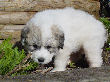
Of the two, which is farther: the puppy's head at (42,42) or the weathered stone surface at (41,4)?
the weathered stone surface at (41,4)

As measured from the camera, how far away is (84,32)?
5613 millimetres

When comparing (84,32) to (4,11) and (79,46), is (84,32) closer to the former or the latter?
(79,46)

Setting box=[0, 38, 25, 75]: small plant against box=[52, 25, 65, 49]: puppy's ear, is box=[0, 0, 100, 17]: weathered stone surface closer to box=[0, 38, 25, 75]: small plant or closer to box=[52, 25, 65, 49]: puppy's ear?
box=[0, 38, 25, 75]: small plant

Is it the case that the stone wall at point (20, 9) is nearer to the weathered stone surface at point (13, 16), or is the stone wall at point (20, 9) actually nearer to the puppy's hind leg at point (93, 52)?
the weathered stone surface at point (13, 16)

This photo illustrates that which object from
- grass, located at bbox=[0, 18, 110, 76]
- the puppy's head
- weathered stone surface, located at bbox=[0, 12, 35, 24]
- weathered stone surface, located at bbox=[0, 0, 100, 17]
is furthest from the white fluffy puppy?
weathered stone surface, located at bbox=[0, 12, 35, 24]

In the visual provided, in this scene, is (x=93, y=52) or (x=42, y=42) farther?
(x=93, y=52)

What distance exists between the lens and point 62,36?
512 centimetres

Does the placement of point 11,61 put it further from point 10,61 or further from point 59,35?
point 59,35

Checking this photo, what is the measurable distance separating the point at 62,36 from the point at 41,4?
170cm

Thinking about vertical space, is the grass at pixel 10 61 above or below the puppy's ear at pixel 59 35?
below

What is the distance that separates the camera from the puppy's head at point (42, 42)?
4.96 m

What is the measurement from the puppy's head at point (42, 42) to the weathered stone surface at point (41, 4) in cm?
146

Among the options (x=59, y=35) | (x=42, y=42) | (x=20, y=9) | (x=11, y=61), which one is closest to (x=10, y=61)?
(x=11, y=61)

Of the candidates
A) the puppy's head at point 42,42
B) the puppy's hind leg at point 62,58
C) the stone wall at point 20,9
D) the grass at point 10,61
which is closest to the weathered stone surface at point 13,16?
the stone wall at point 20,9
